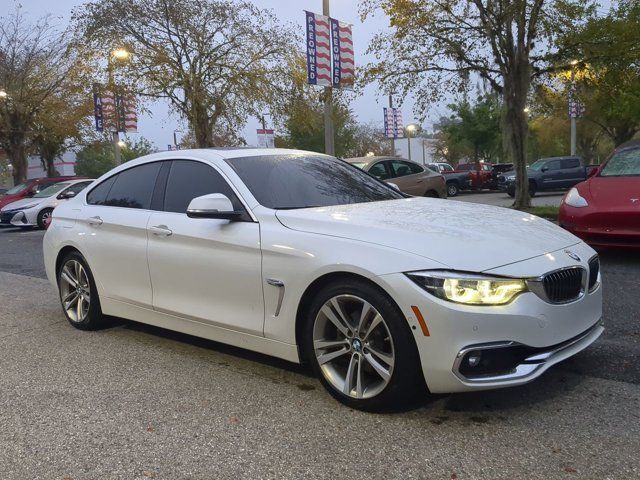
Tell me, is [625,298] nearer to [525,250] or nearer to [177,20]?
[525,250]

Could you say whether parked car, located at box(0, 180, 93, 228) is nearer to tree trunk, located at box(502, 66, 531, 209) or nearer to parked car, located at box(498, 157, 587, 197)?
tree trunk, located at box(502, 66, 531, 209)

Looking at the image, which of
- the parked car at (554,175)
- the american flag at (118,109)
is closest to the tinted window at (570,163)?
the parked car at (554,175)

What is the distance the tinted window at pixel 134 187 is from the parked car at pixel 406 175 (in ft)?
26.6

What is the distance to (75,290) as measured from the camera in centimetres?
545

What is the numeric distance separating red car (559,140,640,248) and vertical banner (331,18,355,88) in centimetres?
884

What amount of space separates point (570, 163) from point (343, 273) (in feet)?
76.0

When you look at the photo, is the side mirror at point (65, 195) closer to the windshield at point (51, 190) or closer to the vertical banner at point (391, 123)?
the windshield at point (51, 190)

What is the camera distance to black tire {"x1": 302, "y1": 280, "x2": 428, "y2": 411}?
314cm

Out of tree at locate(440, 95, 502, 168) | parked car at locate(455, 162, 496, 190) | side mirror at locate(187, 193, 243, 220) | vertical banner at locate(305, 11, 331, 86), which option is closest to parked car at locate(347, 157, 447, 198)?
vertical banner at locate(305, 11, 331, 86)

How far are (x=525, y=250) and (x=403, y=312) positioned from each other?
782mm

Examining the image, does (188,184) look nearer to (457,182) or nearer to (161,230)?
(161,230)

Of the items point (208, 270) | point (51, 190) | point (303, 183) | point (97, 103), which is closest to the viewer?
point (208, 270)

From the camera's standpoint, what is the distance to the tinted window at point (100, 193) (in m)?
5.33

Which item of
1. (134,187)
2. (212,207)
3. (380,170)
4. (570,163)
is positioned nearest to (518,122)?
(380,170)
